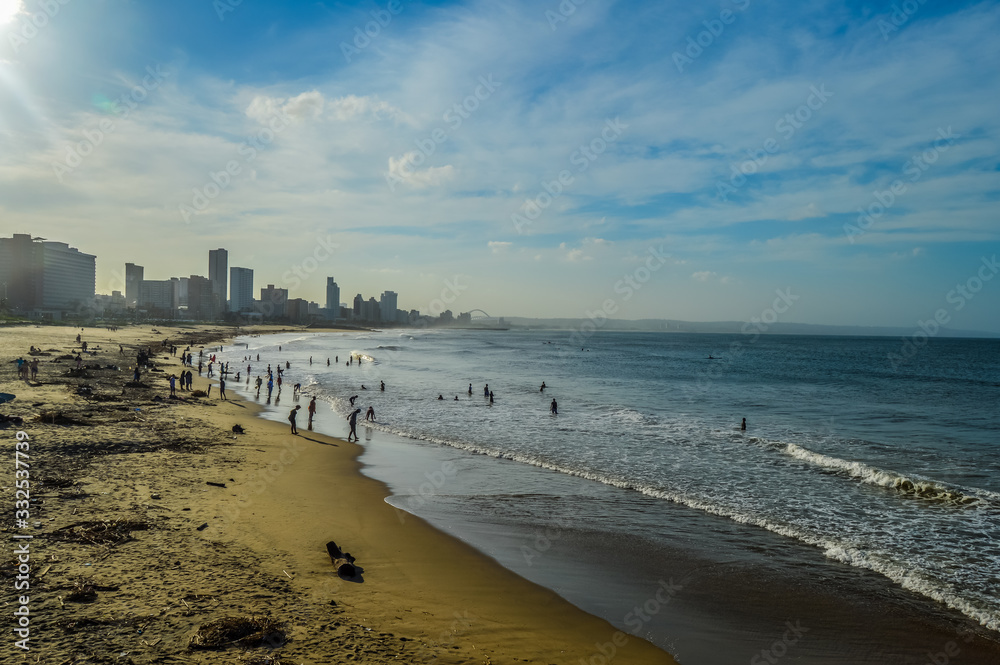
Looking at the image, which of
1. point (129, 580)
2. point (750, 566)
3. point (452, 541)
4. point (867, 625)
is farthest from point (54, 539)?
point (867, 625)

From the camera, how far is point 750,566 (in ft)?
35.5

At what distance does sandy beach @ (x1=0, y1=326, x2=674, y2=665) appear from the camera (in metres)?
6.55

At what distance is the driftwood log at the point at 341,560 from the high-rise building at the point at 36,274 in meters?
218

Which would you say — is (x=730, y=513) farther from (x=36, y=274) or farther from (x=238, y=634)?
(x=36, y=274)

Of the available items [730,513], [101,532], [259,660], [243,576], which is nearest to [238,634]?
[259,660]

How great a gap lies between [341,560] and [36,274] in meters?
236

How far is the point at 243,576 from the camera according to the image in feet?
27.6

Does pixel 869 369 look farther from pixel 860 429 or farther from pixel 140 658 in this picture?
pixel 140 658

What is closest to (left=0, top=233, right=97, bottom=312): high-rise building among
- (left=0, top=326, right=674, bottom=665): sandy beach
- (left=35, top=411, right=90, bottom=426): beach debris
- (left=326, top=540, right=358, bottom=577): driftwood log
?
(left=35, top=411, right=90, bottom=426): beach debris

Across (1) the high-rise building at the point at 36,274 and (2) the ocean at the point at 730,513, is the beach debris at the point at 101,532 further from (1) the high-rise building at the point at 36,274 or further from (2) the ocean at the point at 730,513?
(1) the high-rise building at the point at 36,274

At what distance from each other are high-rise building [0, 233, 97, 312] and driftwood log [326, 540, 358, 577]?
21768 centimetres

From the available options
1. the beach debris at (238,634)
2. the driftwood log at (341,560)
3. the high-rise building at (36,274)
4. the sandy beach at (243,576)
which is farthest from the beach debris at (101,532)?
the high-rise building at (36,274)

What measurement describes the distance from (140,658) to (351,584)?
132 inches

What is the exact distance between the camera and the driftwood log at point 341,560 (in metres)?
9.14
